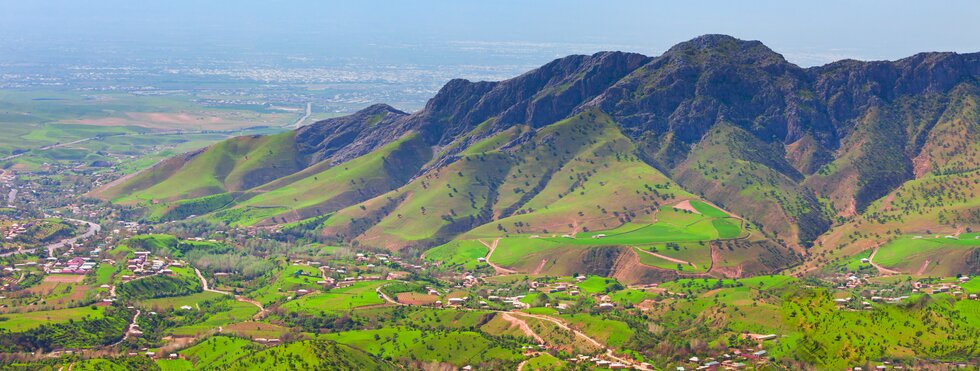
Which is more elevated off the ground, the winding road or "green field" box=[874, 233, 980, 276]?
"green field" box=[874, 233, 980, 276]

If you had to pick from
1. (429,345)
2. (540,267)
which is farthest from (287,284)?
(429,345)

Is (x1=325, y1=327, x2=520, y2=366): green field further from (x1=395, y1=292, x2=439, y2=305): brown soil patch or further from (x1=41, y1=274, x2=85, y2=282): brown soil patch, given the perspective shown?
(x1=41, y1=274, x2=85, y2=282): brown soil patch

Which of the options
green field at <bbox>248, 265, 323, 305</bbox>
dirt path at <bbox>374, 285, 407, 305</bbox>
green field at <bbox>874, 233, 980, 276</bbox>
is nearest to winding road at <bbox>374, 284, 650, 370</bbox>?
dirt path at <bbox>374, 285, 407, 305</bbox>

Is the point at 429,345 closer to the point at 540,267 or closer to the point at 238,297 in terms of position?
the point at 238,297

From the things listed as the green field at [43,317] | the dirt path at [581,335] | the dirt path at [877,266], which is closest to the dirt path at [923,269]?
the dirt path at [877,266]

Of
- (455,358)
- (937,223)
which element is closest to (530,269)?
(455,358)

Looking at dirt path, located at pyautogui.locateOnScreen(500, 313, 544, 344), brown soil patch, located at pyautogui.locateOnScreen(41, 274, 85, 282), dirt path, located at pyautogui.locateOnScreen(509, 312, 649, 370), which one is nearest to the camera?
dirt path, located at pyautogui.locateOnScreen(509, 312, 649, 370)
